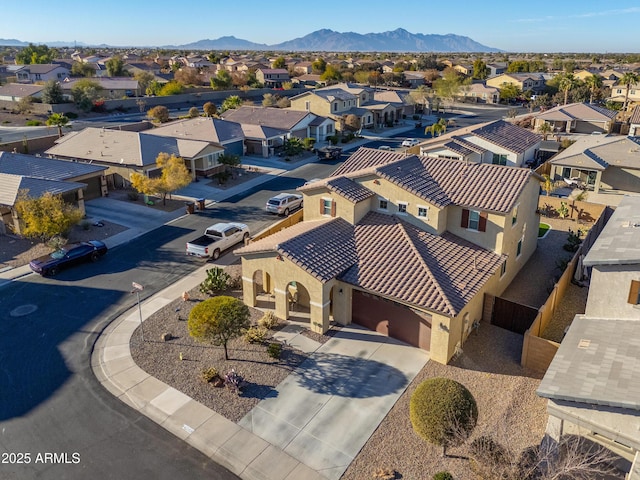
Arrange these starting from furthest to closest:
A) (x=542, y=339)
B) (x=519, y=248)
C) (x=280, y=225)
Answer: (x=280, y=225) → (x=519, y=248) → (x=542, y=339)

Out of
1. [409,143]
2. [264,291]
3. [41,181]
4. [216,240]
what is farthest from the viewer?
[409,143]

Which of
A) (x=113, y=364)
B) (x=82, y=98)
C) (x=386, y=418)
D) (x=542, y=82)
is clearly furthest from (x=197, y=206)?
(x=542, y=82)

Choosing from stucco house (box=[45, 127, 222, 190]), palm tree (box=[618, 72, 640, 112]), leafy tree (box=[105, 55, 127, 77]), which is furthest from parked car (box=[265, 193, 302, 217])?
leafy tree (box=[105, 55, 127, 77])

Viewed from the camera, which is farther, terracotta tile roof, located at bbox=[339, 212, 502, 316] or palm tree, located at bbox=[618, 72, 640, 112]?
palm tree, located at bbox=[618, 72, 640, 112]

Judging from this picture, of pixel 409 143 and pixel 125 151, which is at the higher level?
pixel 125 151

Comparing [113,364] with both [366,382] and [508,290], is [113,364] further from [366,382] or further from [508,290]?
[508,290]

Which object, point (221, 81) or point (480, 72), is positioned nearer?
point (221, 81)

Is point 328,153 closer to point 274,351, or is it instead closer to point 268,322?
point 268,322

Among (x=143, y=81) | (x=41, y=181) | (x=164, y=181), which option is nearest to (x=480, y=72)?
(x=143, y=81)

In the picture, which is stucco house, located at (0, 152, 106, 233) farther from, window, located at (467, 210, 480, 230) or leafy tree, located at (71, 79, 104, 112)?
leafy tree, located at (71, 79, 104, 112)
